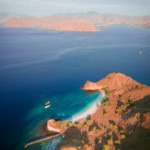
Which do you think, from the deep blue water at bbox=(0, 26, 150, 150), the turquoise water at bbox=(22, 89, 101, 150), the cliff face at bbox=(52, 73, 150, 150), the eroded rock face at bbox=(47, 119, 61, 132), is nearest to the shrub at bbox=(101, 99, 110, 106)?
the cliff face at bbox=(52, 73, 150, 150)

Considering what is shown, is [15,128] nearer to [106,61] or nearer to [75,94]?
[75,94]

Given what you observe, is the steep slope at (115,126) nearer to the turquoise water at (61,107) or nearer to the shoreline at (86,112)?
the shoreline at (86,112)

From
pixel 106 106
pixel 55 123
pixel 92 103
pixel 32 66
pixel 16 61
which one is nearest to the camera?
pixel 55 123

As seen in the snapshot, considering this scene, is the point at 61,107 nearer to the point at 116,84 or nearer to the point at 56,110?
the point at 56,110

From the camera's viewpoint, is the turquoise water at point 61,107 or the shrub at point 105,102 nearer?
the turquoise water at point 61,107

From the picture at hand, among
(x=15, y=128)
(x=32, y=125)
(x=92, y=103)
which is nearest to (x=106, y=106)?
(x=92, y=103)

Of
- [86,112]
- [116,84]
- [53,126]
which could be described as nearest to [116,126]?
[86,112]

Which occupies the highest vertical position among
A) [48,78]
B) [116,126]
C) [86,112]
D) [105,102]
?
[48,78]

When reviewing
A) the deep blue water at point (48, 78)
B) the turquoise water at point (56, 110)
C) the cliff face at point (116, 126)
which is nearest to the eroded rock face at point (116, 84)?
the turquoise water at point (56, 110)

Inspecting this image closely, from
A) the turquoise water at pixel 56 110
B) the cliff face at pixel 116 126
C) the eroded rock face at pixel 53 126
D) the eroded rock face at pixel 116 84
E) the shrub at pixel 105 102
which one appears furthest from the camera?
the eroded rock face at pixel 116 84
